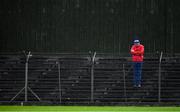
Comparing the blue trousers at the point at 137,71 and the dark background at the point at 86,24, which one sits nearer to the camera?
the blue trousers at the point at 137,71

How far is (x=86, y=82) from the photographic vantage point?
29828 millimetres

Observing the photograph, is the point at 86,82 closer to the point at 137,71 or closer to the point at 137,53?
the point at 137,71

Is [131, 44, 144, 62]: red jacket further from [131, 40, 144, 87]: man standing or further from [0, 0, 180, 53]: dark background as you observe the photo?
[0, 0, 180, 53]: dark background

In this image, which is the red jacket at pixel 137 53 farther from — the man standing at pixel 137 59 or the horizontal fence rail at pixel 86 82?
the horizontal fence rail at pixel 86 82

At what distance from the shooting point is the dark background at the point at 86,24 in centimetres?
3528

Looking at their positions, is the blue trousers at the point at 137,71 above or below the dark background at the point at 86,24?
below

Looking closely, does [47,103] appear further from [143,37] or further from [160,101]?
[143,37]

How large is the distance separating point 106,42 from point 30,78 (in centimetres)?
657

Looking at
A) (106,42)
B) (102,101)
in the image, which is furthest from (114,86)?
(106,42)

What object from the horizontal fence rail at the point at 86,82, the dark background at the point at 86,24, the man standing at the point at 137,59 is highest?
the dark background at the point at 86,24

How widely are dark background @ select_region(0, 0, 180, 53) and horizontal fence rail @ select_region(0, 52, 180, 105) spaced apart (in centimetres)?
345

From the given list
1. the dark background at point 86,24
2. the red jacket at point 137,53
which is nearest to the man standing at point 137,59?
the red jacket at point 137,53

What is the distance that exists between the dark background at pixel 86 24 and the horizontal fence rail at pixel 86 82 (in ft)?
11.3

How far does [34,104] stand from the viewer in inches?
1096
